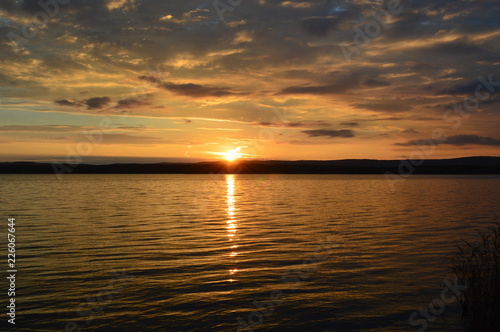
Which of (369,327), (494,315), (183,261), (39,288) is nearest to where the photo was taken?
(494,315)

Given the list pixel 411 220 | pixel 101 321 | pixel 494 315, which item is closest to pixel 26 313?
pixel 101 321

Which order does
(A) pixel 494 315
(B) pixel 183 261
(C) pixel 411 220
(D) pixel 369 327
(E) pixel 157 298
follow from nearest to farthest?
(A) pixel 494 315
(D) pixel 369 327
(E) pixel 157 298
(B) pixel 183 261
(C) pixel 411 220

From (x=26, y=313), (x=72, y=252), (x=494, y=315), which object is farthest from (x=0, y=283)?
(x=494, y=315)

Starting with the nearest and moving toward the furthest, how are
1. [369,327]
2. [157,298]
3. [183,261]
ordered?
[369,327]
[157,298]
[183,261]

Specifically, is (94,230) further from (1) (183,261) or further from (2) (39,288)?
(2) (39,288)

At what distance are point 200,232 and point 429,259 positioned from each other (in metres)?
15.3

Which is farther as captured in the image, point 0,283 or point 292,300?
point 0,283

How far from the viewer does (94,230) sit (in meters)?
28.8

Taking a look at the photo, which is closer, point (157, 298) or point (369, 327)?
point (369, 327)

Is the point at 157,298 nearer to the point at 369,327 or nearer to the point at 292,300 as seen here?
the point at 292,300

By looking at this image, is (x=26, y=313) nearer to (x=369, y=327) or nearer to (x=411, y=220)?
(x=369, y=327)

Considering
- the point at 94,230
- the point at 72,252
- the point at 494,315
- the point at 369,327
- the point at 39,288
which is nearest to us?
the point at 494,315

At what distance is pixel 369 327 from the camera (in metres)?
12.0

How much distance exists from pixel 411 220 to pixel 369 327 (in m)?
25.3
